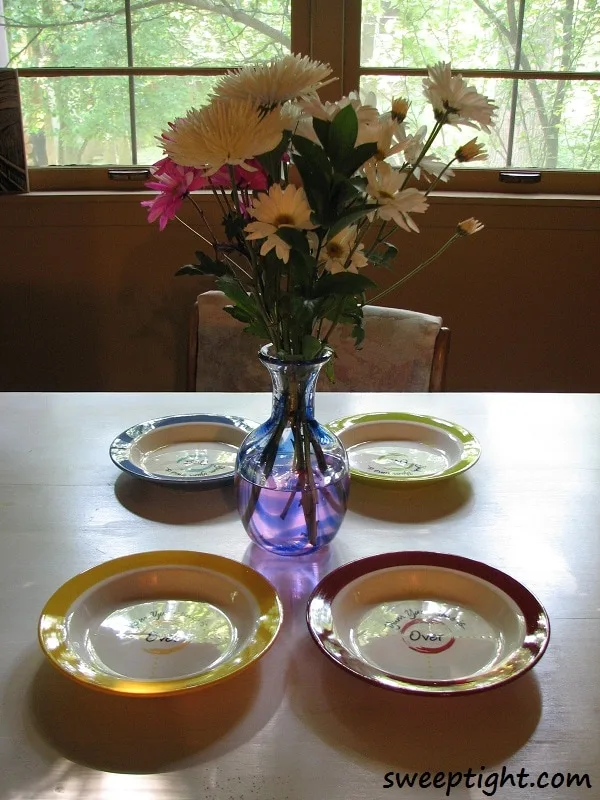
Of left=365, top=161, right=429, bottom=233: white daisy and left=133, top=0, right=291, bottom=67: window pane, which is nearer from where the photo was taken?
left=365, top=161, right=429, bottom=233: white daisy

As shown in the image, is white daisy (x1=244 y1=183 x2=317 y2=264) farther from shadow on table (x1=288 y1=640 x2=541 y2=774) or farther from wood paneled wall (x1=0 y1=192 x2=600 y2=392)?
wood paneled wall (x1=0 y1=192 x2=600 y2=392)

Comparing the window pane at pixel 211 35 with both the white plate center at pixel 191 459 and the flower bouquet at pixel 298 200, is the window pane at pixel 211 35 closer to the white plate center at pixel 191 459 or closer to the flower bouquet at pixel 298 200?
the white plate center at pixel 191 459

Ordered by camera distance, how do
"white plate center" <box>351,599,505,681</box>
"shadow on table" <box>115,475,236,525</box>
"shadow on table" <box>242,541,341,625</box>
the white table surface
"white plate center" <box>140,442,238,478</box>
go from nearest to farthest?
the white table surface < "white plate center" <box>351,599,505,681</box> < "shadow on table" <box>242,541,341,625</box> < "shadow on table" <box>115,475,236,525</box> < "white plate center" <box>140,442,238,478</box>

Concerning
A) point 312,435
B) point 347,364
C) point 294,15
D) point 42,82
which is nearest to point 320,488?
point 312,435

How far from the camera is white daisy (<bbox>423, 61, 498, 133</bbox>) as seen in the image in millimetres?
659

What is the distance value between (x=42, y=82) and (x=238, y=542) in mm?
1727

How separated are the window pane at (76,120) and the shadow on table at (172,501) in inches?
56.5

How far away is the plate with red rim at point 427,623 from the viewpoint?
63cm

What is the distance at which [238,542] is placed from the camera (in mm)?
851

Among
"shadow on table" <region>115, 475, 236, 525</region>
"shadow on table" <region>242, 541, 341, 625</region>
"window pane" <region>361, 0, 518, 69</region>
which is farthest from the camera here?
"window pane" <region>361, 0, 518, 69</region>

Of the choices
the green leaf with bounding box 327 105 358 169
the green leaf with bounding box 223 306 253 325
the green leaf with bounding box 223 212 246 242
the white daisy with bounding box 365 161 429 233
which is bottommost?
the green leaf with bounding box 223 306 253 325

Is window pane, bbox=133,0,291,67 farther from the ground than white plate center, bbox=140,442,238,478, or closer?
farther from the ground

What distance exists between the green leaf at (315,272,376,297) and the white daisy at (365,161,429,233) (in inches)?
2.1

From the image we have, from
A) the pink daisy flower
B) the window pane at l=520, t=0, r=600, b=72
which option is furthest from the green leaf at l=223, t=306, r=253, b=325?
the window pane at l=520, t=0, r=600, b=72
